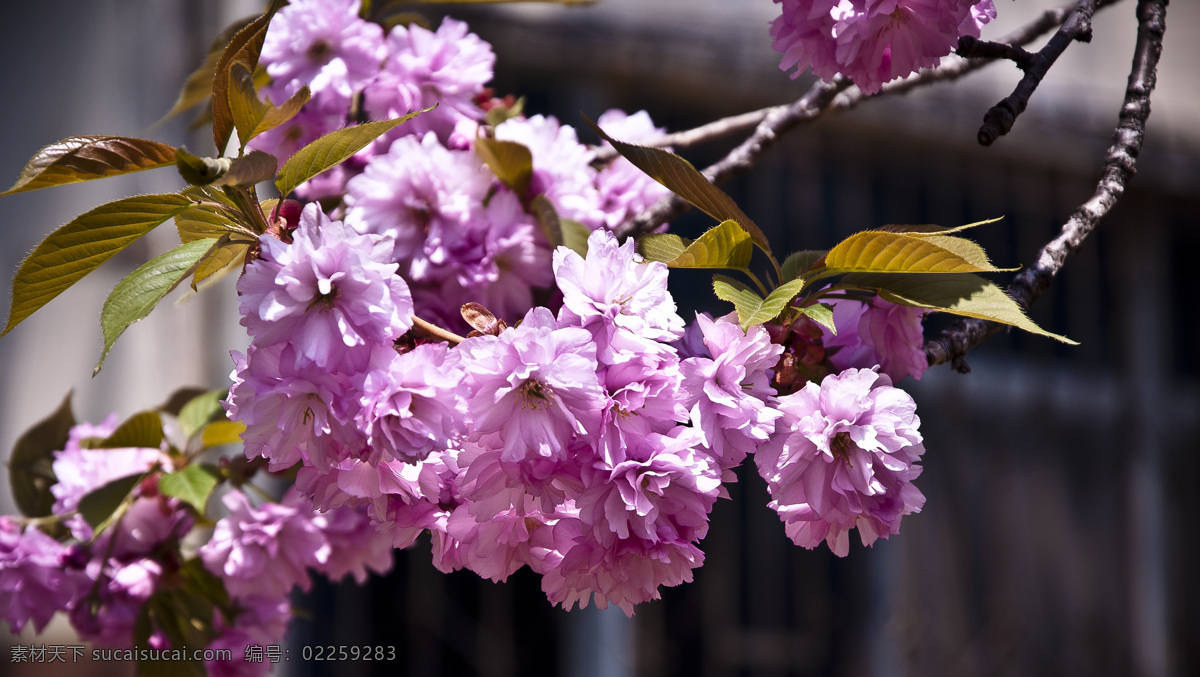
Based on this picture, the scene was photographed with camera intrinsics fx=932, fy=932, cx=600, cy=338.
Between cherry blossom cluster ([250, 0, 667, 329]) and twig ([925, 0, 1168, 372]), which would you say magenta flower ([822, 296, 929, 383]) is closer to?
twig ([925, 0, 1168, 372])

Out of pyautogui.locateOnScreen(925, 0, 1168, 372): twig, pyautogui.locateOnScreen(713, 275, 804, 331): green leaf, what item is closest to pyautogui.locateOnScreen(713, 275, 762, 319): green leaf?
pyautogui.locateOnScreen(713, 275, 804, 331): green leaf

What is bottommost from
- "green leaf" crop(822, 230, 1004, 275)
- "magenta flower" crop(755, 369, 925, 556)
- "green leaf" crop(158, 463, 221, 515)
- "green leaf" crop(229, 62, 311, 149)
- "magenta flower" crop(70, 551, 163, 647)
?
"magenta flower" crop(70, 551, 163, 647)

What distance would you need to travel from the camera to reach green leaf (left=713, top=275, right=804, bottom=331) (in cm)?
52

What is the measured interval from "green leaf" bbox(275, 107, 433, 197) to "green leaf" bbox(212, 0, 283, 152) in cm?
5

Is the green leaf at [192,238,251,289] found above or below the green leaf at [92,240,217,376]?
above

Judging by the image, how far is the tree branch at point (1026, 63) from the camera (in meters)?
0.61

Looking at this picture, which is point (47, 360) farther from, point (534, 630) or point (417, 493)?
point (417, 493)

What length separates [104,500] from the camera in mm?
877

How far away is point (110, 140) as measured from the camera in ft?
1.84

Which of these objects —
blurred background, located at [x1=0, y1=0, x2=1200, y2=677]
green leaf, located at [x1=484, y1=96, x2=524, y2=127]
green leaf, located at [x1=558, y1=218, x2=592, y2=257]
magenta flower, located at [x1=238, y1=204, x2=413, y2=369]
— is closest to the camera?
magenta flower, located at [x1=238, y1=204, x2=413, y2=369]

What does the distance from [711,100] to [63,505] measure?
1.89 m

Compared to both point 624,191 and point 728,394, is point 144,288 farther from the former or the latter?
point 624,191

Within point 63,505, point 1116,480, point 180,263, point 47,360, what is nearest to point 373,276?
point 180,263

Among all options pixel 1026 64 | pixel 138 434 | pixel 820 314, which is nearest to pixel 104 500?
pixel 138 434
